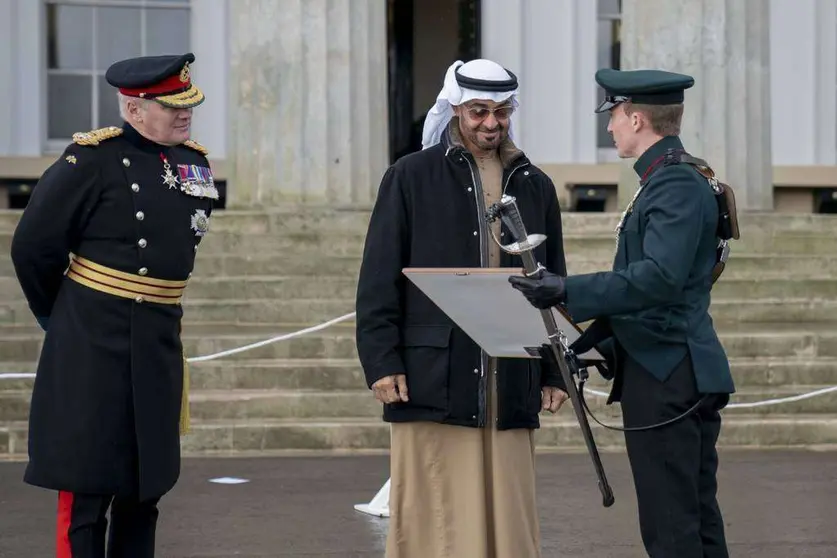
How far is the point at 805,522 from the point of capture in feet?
23.3

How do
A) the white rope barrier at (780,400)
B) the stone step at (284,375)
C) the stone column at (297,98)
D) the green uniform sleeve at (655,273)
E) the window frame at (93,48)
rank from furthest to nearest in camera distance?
1. the window frame at (93,48)
2. the stone column at (297,98)
3. the stone step at (284,375)
4. the white rope barrier at (780,400)
5. the green uniform sleeve at (655,273)

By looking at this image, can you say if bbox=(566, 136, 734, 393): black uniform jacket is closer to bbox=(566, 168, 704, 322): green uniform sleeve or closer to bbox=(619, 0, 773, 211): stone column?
bbox=(566, 168, 704, 322): green uniform sleeve

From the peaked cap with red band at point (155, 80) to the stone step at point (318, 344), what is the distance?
15.5 ft

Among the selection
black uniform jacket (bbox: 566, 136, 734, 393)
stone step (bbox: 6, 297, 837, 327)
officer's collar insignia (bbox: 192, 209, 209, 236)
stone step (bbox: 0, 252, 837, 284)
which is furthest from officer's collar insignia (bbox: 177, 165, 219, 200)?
stone step (bbox: 0, 252, 837, 284)

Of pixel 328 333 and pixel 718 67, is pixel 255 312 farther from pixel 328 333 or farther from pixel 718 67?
pixel 718 67

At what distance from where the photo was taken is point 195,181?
16.8ft

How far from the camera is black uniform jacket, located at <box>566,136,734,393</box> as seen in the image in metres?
4.39

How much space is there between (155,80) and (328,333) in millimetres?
5240

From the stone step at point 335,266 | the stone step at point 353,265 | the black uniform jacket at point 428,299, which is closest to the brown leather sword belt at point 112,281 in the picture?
the black uniform jacket at point 428,299

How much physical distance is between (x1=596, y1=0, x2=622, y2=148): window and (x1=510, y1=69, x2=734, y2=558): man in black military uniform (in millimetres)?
9972

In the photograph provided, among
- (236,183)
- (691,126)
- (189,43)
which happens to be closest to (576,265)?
(691,126)

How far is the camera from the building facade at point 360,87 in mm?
11984

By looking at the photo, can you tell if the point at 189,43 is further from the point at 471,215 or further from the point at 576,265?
the point at 471,215

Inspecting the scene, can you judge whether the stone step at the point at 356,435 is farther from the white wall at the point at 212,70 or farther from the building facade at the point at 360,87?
the white wall at the point at 212,70
